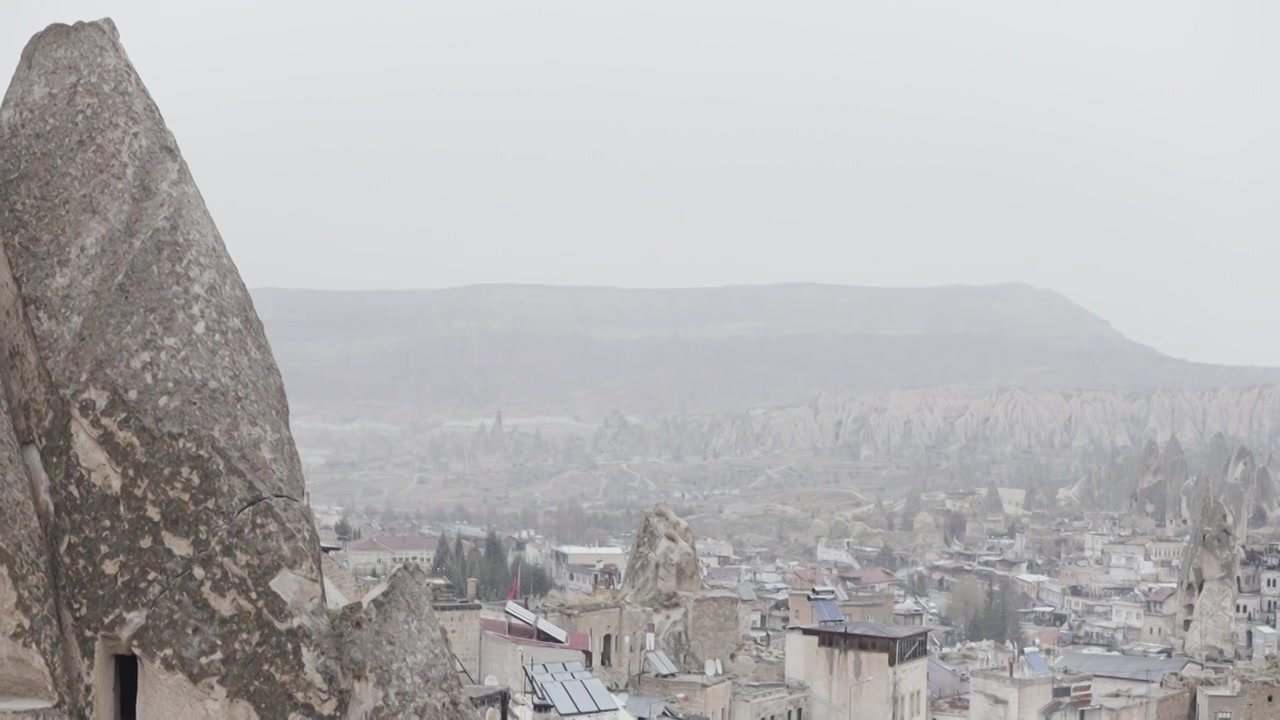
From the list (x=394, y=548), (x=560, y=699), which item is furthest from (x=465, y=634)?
(x=394, y=548)

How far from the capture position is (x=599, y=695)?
902 inches

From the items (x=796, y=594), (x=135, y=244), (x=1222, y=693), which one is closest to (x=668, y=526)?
(x=796, y=594)

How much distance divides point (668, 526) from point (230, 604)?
34.4 meters

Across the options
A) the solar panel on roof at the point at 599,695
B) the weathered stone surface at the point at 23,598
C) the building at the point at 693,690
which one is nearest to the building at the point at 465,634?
the solar panel on roof at the point at 599,695

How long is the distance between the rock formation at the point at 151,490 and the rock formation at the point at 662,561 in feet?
102

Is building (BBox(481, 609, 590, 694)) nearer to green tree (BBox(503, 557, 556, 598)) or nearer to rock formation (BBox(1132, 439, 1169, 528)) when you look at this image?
green tree (BBox(503, 557, 556, 598))

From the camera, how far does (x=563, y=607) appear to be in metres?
32.2

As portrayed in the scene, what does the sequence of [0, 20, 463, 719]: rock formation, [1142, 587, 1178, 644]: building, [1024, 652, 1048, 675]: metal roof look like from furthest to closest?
[1142, 587, 1178, 644]: building, [1024, 652, 1048, 675]: metal roof, [0, 20, 463, 719]: rock formation

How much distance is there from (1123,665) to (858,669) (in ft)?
62.2

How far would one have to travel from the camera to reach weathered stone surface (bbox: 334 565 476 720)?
6012mm

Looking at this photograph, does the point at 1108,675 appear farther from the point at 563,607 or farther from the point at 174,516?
the point at 174,516

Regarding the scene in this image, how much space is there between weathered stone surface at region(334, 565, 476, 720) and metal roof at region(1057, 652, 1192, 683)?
38.2m

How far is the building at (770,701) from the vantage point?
97.1ft

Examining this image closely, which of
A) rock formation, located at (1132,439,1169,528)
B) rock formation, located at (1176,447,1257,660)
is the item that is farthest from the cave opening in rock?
rock formation, located at (1132,439,1169,528)
